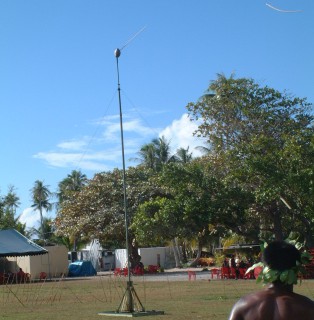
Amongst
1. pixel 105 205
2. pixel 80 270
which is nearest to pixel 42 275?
pixel 80 270

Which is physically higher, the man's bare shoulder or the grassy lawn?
the man's bare shoulder

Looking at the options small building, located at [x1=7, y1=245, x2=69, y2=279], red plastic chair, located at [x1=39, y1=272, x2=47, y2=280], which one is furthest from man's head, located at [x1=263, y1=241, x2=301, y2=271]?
small building, located at [x1=7, y1=245, x2=69, y2=279]

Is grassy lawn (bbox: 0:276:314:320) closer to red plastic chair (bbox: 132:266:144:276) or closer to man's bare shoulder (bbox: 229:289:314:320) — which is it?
man's bare shoulder (bbox: 229:289:314:320)

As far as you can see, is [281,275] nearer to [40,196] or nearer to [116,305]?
[116,305]

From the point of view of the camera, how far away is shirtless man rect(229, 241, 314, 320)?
3650 mm

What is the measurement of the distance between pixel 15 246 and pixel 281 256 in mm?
38710

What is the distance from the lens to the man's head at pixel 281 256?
3814 mm

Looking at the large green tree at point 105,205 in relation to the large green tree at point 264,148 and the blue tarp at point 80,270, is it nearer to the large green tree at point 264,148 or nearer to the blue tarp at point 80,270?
the blue tarp at point 80,270

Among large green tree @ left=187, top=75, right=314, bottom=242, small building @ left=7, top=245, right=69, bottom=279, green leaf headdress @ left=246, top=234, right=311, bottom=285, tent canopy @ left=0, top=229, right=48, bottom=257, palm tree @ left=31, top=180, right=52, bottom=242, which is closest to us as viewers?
green leaf headdress @ left=246, top=234, right=311, bottom=285

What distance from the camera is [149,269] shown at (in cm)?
4841

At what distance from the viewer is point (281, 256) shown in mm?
3820

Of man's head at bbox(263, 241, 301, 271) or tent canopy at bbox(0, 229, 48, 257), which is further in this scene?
tent canopy at bbox(0, 229, 48, 257)

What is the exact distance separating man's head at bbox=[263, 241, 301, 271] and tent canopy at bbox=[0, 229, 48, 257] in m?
37.4

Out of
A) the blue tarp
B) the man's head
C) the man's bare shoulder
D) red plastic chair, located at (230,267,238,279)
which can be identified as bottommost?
red plastic chair, located at (230,267,238,279)
